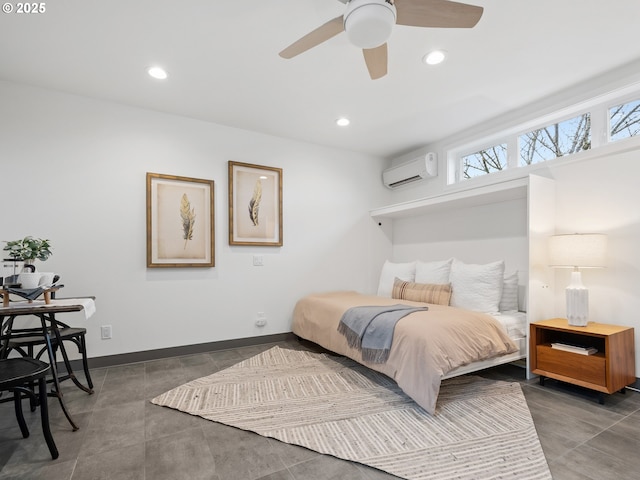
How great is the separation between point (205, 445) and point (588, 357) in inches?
102

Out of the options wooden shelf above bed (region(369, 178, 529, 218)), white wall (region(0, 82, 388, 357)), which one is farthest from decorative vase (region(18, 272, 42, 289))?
wooden shelf above bed (region(369, 178, 529, 218))

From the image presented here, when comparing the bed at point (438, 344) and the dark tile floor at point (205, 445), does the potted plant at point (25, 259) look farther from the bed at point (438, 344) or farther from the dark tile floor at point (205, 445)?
the bed at point (438, 344)

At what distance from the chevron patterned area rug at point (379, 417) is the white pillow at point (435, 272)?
1067 mm

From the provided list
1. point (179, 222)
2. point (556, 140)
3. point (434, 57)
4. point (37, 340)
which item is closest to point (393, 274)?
point (556, 140)

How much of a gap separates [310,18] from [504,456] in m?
2.73

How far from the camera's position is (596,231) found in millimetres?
2785

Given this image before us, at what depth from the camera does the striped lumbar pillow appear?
132 inches

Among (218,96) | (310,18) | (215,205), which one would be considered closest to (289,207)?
(215,205)

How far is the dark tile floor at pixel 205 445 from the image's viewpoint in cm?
161

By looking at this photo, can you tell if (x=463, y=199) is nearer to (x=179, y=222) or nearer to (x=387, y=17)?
(x=387, y=17)

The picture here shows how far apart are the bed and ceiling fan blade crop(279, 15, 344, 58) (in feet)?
6.28

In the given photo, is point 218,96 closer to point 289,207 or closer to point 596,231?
point 289,207

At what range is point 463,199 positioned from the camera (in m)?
3.51

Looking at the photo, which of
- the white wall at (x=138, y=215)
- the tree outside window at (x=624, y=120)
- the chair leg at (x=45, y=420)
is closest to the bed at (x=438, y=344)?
the white wall at (x=138, y=215)
